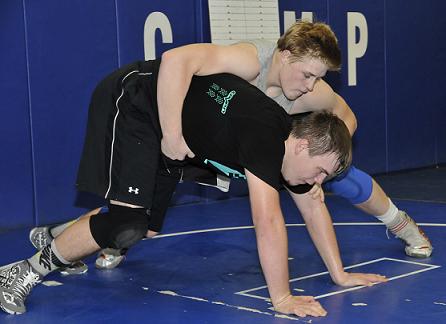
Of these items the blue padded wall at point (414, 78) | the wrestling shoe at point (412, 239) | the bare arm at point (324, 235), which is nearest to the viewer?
the bare arm at point (324, 235)

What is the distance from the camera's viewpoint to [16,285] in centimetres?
319

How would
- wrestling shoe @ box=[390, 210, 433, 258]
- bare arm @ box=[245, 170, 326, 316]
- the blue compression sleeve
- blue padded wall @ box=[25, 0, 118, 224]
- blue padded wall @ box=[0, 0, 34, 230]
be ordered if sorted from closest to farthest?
bare arm @ box=[245, 170, 326, 316], the blue compression sleeve, wrestling shoe @ box=[390, 210, 433, 258], blue padded wall @ box=[0, 0, 34, 230], blue padded wall @ box=[25, 0, 118, 224]

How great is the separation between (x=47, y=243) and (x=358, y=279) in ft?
4.85

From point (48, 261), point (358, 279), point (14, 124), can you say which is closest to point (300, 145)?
point (358, 279)

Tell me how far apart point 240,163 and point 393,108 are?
508cm

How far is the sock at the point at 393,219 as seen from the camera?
3.96 m

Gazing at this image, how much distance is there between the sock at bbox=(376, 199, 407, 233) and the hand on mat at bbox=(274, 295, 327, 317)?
1086mm

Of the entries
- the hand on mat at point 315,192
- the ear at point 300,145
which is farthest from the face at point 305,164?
the hand on mat at point 315,192

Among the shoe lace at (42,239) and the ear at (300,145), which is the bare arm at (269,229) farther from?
the shoe lace at (42,239)

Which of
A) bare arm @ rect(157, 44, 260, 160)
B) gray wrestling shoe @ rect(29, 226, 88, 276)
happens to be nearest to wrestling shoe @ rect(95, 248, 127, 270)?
gray wrestling shoe @ rect(29, 226, 88, 276)

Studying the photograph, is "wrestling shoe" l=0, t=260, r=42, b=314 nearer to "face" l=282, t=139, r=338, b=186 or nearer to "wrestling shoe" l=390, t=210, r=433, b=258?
"face" l=282, t=139, r=338, b=186

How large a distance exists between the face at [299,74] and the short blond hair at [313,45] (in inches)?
0.8

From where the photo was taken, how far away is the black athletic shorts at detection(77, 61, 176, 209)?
321cm

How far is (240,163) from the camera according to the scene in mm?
2865
